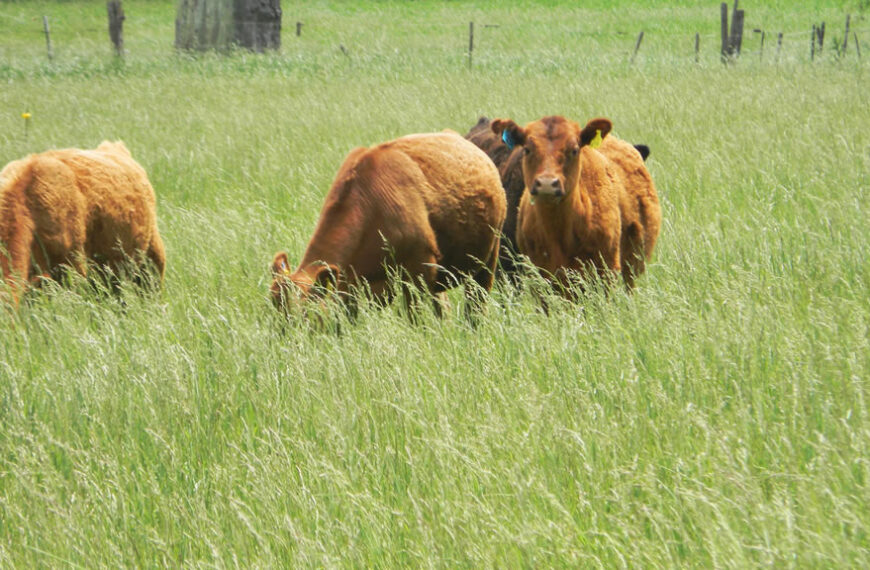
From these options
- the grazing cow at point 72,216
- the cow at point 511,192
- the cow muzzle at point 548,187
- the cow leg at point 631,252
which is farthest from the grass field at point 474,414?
the cow at point 511,192

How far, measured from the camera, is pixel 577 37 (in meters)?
36.8

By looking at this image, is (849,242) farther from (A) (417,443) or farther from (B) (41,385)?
(B) (41,385)

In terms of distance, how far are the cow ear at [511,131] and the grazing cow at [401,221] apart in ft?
0.98

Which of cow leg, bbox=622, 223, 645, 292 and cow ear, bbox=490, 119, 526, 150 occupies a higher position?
cow ear, bbox=490, 119, 526, 150

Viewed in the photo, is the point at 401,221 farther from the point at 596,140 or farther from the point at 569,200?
the point at 596,140

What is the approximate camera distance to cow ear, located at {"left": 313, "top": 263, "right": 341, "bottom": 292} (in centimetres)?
477

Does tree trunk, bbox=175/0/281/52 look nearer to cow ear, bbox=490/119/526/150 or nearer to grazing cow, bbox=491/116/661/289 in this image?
cow ear, bbox=490/119/526/150

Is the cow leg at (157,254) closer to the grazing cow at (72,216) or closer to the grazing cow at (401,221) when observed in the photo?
the grazing cow at (72,216)

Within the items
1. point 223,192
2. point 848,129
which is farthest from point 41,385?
point 848,129

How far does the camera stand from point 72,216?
5867 millimetres

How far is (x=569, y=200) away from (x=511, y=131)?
54 centimetres

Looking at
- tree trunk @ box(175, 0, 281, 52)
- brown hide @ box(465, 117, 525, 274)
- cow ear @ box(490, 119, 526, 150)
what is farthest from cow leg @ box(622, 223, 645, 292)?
tree trunk @ box(175, 0, 281, 52)

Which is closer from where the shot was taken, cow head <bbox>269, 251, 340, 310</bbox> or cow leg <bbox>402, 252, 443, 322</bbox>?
cow head <bbox>269, 251, 340, 310</bbox>

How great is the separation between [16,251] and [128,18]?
41.6m
